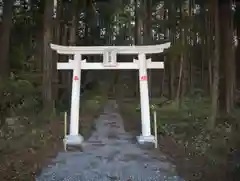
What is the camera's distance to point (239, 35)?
16703mm

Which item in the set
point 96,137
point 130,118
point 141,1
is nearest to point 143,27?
point 141,1

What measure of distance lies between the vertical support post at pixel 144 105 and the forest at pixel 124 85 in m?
0.42

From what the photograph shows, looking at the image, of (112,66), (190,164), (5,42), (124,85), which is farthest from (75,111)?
(124,85)

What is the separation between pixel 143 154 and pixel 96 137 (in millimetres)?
2126

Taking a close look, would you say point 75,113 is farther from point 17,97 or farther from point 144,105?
point 17,97

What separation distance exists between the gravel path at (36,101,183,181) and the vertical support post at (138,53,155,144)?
0.34m

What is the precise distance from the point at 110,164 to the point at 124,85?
1406cm

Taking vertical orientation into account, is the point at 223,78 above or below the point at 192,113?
above

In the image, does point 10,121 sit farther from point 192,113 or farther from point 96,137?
point 192,113

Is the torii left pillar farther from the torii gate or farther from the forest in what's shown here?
the forest

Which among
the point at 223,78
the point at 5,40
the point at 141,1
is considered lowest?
the point at 223,78

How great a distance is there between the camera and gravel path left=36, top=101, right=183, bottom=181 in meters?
5.43

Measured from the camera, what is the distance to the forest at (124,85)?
6.53 m

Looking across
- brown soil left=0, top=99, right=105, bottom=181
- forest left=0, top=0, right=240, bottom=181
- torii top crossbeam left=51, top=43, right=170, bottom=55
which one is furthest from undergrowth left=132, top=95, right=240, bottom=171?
brown soil left=0, top=99, right=105, bottom=181
